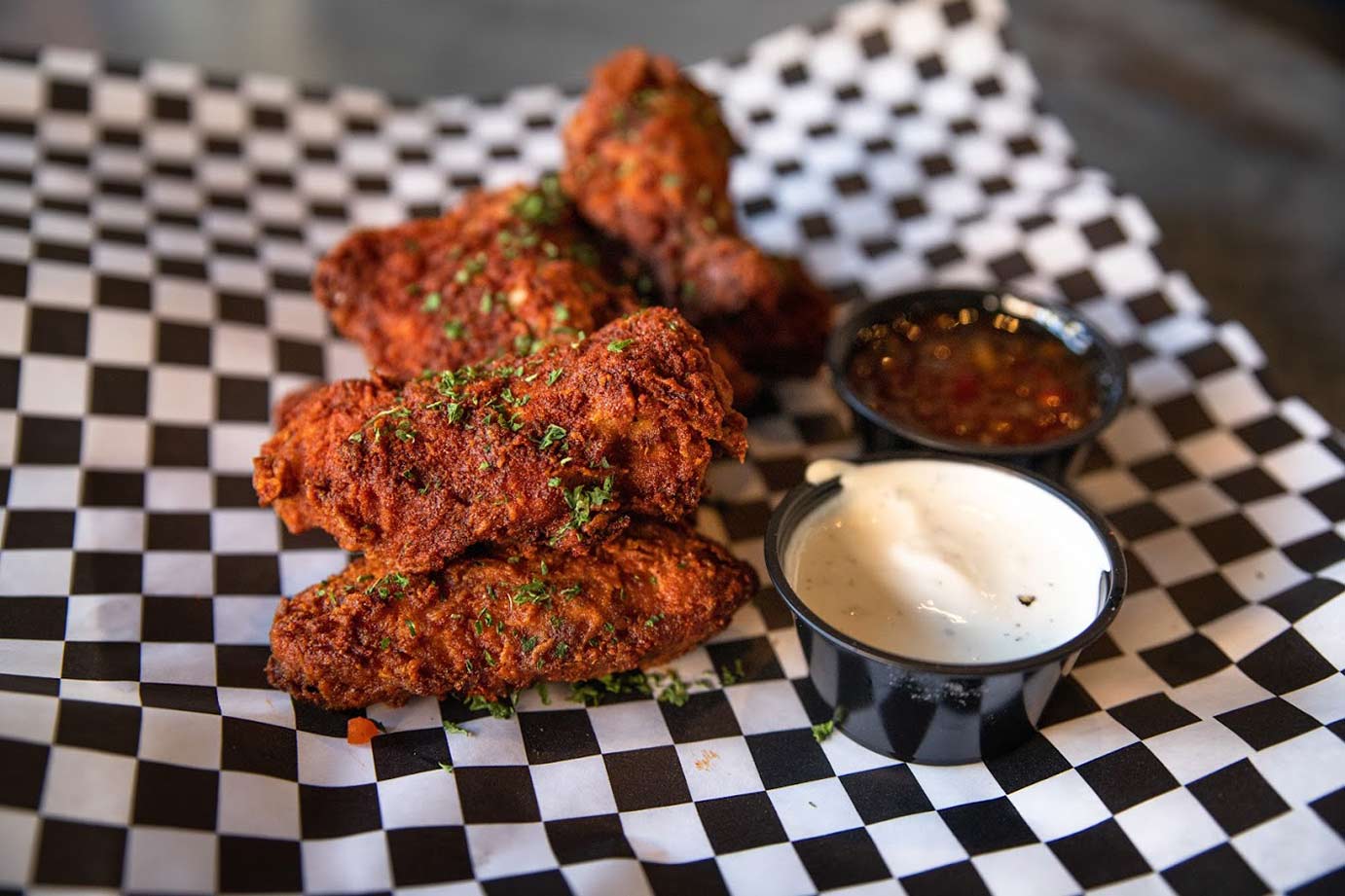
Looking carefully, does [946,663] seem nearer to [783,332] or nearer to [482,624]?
[482,624]

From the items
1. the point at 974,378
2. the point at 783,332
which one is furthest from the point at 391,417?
the point at 974,378

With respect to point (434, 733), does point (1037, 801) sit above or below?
above

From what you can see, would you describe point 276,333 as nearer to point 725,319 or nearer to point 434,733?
point 725,319

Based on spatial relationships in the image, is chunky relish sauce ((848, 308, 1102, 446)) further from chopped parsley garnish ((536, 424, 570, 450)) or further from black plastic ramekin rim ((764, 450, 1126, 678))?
chopped parsley garnish ((536, 424, 570, 450))

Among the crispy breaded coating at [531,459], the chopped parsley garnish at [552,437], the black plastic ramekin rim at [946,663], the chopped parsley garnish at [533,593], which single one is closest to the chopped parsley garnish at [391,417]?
the crispy breaded coating at [531,459]

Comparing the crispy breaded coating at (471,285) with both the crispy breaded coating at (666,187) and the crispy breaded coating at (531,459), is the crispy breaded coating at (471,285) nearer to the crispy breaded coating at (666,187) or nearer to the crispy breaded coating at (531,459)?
the crispy breaded coating at (666,187)

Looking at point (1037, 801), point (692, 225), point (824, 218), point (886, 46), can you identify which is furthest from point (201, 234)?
Answer: point (1037, 801)
